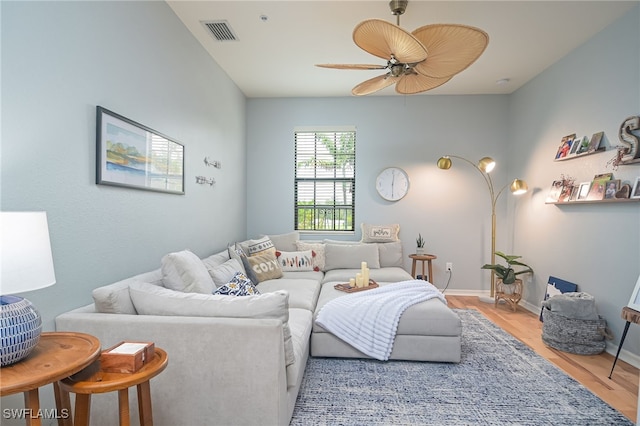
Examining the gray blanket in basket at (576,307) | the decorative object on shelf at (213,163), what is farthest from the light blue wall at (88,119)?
the gray blanket in basket at (576,307)

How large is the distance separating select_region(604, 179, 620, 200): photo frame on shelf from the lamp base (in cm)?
382

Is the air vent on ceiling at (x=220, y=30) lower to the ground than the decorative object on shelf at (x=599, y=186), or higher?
higher

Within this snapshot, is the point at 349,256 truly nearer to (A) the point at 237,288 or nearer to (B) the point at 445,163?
(B) the point at 445,163

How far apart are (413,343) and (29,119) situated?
2.69 meters

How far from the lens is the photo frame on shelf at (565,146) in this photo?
135 inches

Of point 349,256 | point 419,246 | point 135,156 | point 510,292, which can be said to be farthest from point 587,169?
point 135,156

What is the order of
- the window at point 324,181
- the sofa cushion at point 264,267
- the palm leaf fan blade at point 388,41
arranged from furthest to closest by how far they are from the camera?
the window at point 324,181
the sofa cushion at point 264,267
the palm leaf fan blade at point 388,41

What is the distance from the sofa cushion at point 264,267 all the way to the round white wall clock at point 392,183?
1977 mm

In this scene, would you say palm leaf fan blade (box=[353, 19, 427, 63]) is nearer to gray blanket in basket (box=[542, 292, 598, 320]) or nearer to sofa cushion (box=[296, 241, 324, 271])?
gray blanket in basket (box=[542, 292, 598, 320])

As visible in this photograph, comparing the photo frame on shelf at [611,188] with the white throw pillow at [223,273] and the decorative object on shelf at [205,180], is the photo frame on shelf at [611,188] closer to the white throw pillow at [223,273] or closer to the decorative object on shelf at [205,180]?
the white throw pillow at [223,273]

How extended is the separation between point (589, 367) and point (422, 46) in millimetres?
2672

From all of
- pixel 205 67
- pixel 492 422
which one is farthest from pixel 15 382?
pixel 205 67

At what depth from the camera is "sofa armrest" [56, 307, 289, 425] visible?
1.54m

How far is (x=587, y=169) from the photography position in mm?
3195
